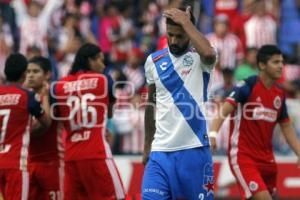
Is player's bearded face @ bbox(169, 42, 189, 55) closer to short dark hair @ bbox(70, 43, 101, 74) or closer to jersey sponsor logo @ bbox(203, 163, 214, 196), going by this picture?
jersey sponsor logo @ bbox(203, 163, 214, 196)

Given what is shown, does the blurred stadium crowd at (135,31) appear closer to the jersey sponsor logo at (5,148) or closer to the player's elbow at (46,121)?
the player's elbow at (46,121)

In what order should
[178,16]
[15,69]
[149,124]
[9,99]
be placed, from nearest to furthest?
[178,16], [149,124], [9,99], [15,69]

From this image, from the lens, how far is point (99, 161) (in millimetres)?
12414

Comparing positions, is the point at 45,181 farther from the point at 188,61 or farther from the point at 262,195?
the point at 188,61

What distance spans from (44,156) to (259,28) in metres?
10.5

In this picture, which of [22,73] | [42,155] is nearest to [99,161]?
[42,155]

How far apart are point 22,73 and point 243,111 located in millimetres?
2979

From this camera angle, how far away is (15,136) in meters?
11.5

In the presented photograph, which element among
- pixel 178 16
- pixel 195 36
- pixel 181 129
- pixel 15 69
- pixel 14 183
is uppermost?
pixel 178 16

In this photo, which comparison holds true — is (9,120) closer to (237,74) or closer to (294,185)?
(294,185)

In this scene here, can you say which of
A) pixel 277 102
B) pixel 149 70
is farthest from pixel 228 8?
pixel 149 70

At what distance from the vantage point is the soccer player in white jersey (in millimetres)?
9820

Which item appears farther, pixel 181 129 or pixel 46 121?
pixel 46 121

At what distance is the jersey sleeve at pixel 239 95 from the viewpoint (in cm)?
1255
